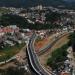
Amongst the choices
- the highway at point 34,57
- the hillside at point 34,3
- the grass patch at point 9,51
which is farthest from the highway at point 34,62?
the hillside at point 34,3

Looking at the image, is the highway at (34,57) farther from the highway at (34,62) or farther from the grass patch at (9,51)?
the grass patch at (9,51)

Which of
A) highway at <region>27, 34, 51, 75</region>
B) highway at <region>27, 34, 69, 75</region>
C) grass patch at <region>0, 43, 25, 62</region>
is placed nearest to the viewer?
highway at <region>27, 34, 51, 75</region>

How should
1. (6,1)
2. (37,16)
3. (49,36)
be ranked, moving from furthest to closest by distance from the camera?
(6,1) < (37,16) < (49,36)

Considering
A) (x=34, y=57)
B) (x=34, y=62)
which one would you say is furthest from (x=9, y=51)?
(x=34, y=62)

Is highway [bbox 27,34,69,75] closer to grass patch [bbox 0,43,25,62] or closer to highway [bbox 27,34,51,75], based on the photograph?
highway [bbox 27,34,51,75]

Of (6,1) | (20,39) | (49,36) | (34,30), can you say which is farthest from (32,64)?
(6,1)

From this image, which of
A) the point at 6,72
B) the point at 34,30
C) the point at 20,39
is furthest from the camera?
the point at 34,30

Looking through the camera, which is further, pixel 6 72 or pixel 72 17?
pixel 72 17

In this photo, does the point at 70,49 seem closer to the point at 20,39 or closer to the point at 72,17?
the point at 20,39

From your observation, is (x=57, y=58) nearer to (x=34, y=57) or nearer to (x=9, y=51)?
(x=34, y=57)

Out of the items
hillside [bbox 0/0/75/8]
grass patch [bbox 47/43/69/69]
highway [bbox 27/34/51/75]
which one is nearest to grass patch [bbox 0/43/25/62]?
highway [bbox 27/34/51/75]

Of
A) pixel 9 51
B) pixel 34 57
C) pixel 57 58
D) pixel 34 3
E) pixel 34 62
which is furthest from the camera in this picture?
pixel 34 3
